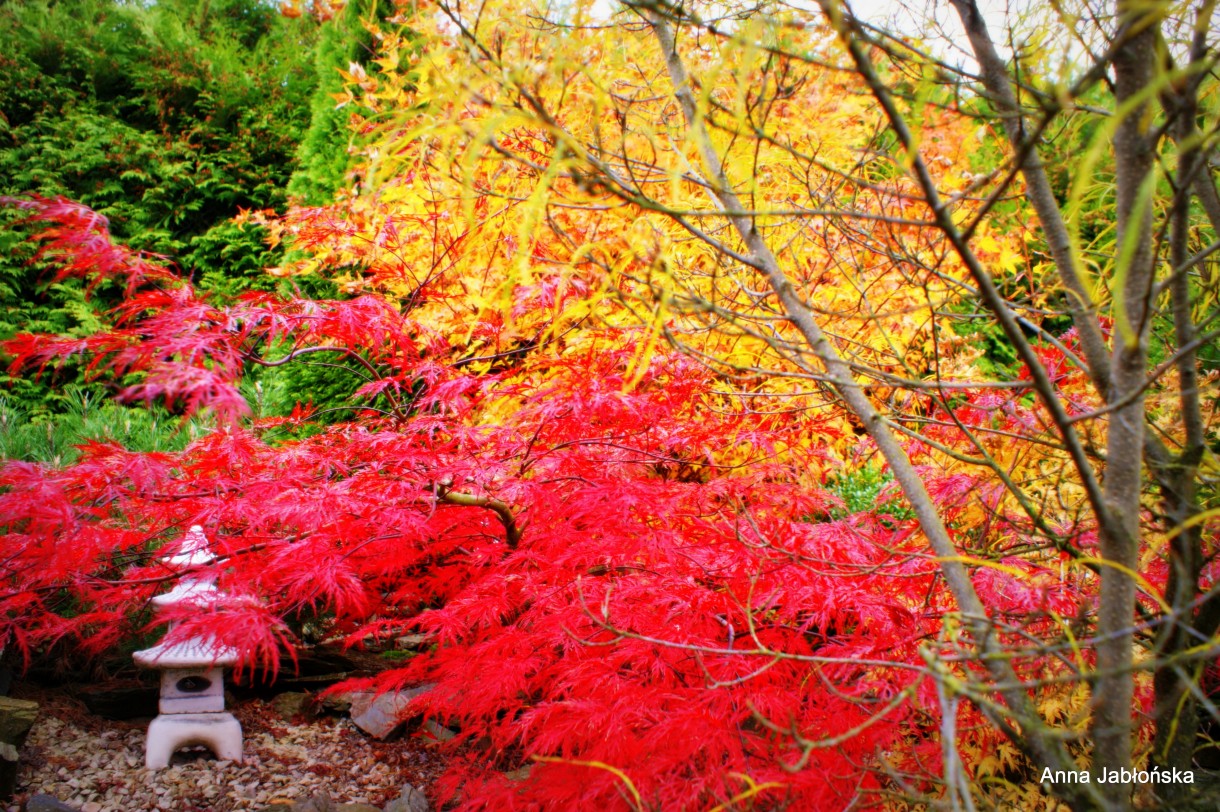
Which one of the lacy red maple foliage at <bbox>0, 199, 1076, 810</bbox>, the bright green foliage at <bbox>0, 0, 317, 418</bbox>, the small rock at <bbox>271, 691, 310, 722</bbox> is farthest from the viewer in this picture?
the bright green foliage at <bbox>0, 0, 317, 418</bbox>

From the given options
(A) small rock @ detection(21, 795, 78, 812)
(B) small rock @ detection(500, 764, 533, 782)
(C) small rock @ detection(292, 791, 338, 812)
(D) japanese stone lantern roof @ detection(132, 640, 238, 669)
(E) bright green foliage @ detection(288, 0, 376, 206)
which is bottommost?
(B) small rock @ detection(500, 764, 533, 782)

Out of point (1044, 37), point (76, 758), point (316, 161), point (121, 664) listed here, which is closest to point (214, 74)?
point (316, 161)

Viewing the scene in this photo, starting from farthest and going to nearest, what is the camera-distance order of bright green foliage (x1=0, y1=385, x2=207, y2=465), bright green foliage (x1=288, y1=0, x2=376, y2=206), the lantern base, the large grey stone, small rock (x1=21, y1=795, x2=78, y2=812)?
1. bright green foliage (x1=288, y1=0, x2=376, y2=206)
2. bright green foliage (x1=0, y1=385, x2=207, y2=465)
3. the large grey stone
4. the lantern base
5. small rock (x1=21, y1=795, x2=78, y2=812)

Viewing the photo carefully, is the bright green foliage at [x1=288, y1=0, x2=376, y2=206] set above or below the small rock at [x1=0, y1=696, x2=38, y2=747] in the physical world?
above

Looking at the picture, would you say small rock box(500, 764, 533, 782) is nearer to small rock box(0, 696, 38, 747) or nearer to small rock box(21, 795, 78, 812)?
small rock box(21, 795, 78, 812)

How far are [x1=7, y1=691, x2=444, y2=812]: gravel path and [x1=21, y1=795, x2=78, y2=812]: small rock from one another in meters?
0.13

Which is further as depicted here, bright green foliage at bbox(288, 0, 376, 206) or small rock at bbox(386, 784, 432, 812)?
bright green foliage at bbox(288, 0, 376, 206)

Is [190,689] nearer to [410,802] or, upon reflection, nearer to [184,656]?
[184,656]

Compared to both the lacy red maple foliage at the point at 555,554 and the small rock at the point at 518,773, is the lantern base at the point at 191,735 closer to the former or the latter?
the lacy red maple foliage at the point at 555,554

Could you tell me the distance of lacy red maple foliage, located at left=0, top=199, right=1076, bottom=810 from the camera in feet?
4.81

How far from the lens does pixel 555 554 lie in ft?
6.52

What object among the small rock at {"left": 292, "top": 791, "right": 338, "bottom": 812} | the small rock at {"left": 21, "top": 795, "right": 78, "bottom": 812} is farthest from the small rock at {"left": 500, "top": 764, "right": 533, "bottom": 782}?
the small rock at {"left": 21, "top": 795, "right": 78, "bottom": 812}

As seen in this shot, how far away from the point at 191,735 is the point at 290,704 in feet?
1.72

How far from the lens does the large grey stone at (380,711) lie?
2.75m
